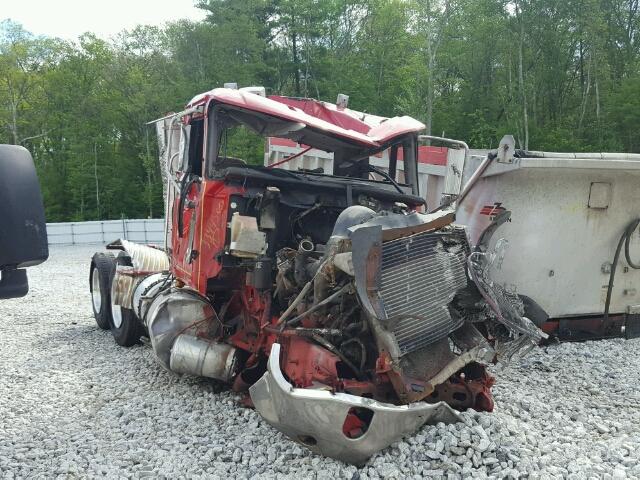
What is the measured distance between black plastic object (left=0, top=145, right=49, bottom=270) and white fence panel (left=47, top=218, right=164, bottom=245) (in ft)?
61.3

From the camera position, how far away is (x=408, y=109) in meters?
29.2

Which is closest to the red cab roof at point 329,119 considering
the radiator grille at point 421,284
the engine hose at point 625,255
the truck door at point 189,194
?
the truck door at point 189,194

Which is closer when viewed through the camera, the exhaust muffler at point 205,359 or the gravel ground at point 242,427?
the gravel ground at point 242,427

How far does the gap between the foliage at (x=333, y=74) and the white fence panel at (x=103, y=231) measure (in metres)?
9.93

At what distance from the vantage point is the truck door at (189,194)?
4840 mm

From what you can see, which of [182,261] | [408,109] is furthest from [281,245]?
[408,109]

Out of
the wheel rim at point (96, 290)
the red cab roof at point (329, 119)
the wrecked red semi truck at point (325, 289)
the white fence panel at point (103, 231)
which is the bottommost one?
the white fence panel at point (103, 231)

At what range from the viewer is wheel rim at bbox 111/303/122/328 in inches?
263

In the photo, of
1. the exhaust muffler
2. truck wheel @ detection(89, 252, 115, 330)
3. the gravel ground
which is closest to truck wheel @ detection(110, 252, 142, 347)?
the gravel ground

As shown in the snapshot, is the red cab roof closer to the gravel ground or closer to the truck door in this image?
the truck door

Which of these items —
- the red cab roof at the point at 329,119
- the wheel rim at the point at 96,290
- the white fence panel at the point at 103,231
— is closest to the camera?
the red cab roof at the point at 329,119

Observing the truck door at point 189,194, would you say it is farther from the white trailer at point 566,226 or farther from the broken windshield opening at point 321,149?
the white trailer at point 566,226

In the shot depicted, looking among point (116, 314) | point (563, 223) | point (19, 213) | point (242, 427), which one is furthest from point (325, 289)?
point (116, 314)

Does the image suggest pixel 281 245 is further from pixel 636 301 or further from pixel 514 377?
pixel 636 301
